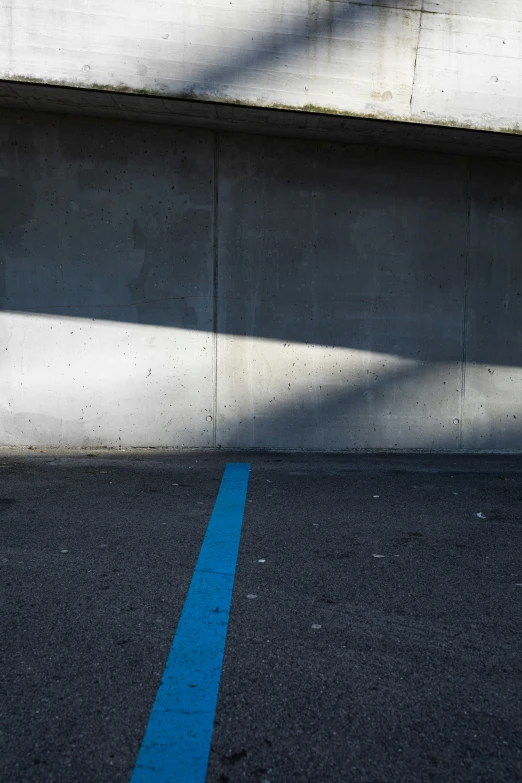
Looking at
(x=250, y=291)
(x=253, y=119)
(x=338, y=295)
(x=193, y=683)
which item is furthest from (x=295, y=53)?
(x=193, y=683)

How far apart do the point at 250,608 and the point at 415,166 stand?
5248 millimetres

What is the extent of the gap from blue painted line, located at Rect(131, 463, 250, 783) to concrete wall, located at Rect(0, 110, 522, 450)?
2971mm

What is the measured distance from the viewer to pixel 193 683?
8.51 feet

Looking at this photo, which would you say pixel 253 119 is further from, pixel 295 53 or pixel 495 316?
pixel 495 316

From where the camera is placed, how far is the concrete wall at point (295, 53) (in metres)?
5.45

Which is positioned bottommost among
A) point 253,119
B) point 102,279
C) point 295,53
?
point 102,279

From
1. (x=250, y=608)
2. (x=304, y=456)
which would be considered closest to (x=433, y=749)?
(x=250, y=608)

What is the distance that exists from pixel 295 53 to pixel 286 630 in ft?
15.2

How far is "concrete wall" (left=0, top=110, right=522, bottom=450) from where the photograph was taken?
22.2 feet

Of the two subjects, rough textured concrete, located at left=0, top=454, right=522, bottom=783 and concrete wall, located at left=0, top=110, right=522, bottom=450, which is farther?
concrete wall, located at left=0, top=110, right=522, bottom=450

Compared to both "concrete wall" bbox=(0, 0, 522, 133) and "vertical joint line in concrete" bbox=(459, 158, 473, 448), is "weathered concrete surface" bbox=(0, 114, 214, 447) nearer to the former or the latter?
"concrete wall" bbox=(0, 0, 522, 133)

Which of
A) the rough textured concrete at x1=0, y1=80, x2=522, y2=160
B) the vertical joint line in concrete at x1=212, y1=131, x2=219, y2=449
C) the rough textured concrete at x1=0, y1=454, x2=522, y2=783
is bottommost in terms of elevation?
the rough textured concrete at x1=0, y1=454, x2=522, y2=783

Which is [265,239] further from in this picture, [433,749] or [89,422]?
[433,749]

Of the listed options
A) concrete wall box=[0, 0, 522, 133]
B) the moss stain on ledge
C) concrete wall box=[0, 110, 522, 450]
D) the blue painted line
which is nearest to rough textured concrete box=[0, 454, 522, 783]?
the blue painted line
